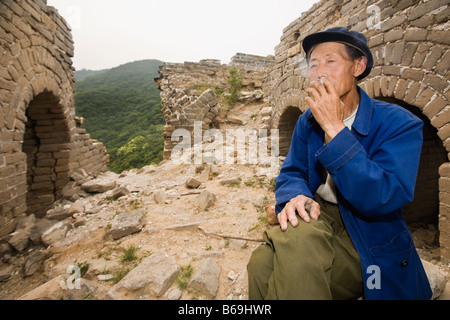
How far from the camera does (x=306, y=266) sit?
1002mm

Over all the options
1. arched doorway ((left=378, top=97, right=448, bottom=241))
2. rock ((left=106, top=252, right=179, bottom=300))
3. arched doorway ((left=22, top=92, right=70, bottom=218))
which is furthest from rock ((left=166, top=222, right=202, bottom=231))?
arched doorway ((left=378, top=97, right=448, bottom=241))

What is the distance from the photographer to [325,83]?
1.24 meters

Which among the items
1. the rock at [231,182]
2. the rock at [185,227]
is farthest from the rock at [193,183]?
the rock at [185,227]

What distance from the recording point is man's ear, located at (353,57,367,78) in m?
1.46

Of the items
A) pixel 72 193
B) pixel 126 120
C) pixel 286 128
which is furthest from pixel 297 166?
pixel 126 120

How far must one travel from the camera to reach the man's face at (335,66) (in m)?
1.38

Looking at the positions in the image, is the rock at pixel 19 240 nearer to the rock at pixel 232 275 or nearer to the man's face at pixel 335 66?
the rock at pixel 232 275

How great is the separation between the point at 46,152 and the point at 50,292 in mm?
4885


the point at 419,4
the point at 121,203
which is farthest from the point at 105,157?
the point at 419,4

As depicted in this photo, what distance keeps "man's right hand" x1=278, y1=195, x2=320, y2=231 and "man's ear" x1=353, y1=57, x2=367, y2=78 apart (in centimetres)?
97

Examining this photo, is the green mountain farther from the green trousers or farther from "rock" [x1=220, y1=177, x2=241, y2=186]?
the green trousers
